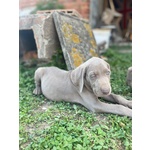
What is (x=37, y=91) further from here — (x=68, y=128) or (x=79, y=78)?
(x=68, y=128)

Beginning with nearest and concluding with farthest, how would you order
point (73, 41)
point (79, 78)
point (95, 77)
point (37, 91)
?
point (95, 77) → point (79, 78) → point (37, 91) → point (73, 41)

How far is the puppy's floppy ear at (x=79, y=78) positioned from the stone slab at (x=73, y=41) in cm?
60

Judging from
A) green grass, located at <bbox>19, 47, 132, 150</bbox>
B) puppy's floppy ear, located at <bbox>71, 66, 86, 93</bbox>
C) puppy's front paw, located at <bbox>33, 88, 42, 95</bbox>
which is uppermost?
puppy's floppy ear, located at <bbox>71, 66, 86, 93</bbox>

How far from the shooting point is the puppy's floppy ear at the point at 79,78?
2361 mm

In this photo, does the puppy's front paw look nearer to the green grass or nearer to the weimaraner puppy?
the weimaraner puppy

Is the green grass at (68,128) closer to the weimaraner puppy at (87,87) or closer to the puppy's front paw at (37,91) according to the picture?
the weimaraner puppy at (87,87)

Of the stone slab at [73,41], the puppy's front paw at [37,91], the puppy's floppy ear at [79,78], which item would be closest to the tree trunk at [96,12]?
the stone slab at [73,41]

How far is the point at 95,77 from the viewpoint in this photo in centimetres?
226

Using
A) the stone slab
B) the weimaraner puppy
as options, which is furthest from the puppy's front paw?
the stone slab

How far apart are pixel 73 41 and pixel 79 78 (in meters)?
1.14

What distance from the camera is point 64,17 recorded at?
11.6 feet

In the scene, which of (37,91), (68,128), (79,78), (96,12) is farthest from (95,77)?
(96,12)

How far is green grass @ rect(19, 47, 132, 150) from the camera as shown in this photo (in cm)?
180
